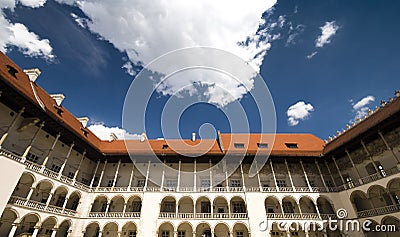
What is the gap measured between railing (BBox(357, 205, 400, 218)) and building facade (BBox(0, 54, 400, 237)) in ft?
0.30

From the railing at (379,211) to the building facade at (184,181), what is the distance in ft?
0.30

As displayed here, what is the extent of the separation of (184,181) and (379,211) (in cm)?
1895

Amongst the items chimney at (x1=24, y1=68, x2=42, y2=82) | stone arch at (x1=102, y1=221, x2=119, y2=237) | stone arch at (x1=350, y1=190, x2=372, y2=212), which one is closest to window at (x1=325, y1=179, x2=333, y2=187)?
stone arch at (x1=350, y1=190, x2=372, y2=212)

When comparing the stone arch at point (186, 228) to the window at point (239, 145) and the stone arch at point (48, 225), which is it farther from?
the stone arch at point (48, 225)

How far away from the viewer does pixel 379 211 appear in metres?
17.7

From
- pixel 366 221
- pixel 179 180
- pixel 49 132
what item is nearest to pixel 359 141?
pixel 366 221

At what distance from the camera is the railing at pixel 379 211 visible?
1669 centimetres

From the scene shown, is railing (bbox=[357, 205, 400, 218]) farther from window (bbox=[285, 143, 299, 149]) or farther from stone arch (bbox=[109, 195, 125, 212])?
stone arch (bbox=[109, 195, 125, 212])

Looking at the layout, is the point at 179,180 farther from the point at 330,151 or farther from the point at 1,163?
the point at 330,151

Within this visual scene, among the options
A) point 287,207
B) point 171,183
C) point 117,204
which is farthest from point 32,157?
point 287,207

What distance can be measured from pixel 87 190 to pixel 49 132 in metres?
7.53

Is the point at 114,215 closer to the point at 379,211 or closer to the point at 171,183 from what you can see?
the point at 171,183

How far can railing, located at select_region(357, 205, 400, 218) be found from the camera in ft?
54.7

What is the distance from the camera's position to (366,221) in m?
18.4
